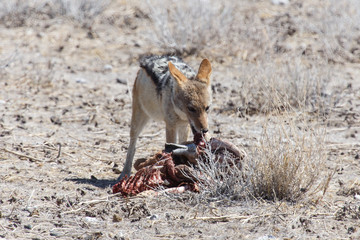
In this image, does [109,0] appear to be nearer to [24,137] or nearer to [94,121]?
[94,121]

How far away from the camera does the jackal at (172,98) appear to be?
584 centimetres

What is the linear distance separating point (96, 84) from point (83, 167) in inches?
152

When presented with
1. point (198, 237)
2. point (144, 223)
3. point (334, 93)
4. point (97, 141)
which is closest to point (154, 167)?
point (144, 223)

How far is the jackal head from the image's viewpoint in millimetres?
5750

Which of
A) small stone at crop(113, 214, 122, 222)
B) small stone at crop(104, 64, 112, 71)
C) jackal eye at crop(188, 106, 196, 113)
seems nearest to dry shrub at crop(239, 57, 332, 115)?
jackal eye at crop(188, 106, 196, 113)

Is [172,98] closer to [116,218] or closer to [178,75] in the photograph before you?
[178,75]

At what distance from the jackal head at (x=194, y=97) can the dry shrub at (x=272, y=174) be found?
653 millimetres

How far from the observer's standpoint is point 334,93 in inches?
359

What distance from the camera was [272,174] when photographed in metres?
5.03

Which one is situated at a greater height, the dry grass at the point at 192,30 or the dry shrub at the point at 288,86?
the dry grass at the point at 192,30

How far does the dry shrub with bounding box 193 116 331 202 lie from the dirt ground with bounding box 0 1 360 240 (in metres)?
0.12

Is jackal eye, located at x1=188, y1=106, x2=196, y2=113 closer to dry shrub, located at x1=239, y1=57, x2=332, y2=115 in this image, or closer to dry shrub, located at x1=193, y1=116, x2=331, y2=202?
dry shrub, located at x1=193, y1=116, x2=331, y2=202

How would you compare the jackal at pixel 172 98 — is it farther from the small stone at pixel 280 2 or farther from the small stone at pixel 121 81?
the small stone at pixel 280 2

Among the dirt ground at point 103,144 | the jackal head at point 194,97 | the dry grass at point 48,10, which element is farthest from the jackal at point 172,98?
the dry grass at point 48,10
